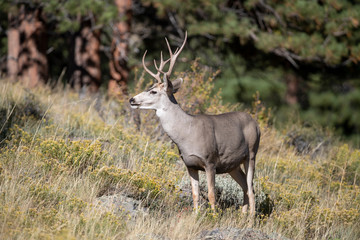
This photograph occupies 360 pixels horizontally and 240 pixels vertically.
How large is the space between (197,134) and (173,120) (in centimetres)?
34

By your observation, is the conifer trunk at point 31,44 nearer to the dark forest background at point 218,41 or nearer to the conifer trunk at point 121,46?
the dark forest background at point 218,41

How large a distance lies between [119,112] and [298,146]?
3955mm

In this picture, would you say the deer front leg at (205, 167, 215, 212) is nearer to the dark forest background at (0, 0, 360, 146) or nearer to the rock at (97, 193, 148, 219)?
the rock at (97, 193, 148, 219)

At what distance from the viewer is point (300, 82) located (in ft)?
56.5

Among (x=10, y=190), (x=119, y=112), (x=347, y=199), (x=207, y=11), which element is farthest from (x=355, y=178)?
(x=207, y=11)

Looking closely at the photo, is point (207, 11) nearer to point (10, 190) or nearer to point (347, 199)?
point (347, 199)

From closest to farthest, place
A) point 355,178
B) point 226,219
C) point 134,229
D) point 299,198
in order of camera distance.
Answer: point 134,229, point 226,219, point 299,198, point 355,178

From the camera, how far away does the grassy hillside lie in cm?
498

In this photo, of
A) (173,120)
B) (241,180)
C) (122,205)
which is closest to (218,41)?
(241,180)

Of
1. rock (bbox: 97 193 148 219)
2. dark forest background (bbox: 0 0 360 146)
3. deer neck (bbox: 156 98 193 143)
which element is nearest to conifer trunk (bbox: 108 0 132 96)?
dark forest background (bbox: 0 0 360 146)

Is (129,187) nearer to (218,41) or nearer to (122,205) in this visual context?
(122,205)

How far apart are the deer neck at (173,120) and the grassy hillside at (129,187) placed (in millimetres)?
664

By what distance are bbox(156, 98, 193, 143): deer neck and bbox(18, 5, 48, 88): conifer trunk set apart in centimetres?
884

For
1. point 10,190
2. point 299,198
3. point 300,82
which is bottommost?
point 300,82
